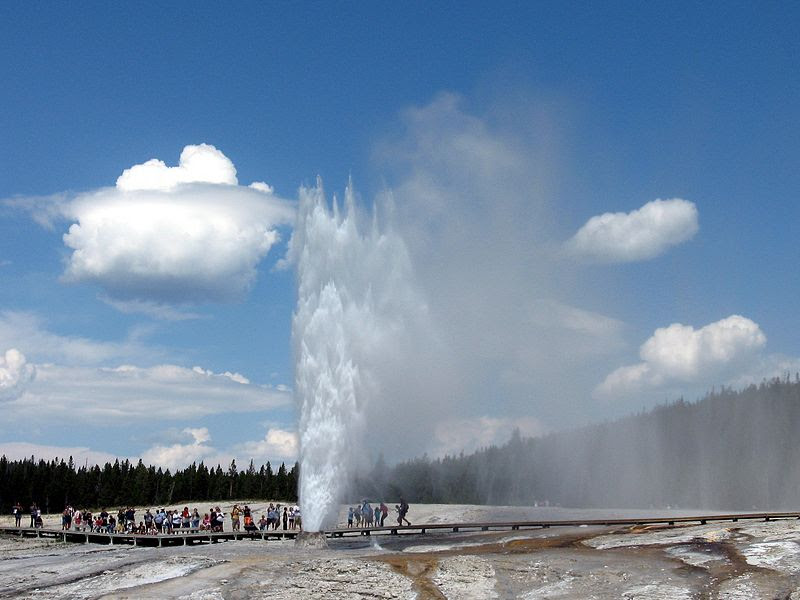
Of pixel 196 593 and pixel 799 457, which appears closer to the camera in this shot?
pixel 196 593

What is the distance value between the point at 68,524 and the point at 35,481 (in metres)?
78.4

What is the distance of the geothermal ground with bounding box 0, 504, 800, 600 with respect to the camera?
22.6 metres

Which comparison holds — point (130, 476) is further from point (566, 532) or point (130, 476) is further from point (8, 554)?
point (566, 532)

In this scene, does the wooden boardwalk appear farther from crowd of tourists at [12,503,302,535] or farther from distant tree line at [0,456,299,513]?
distant tree line at [0,456,299,513]

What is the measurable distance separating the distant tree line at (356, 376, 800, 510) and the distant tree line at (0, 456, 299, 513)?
67.9 ft

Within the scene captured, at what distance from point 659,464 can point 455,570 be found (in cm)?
8548

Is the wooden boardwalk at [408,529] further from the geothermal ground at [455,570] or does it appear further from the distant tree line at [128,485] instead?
the distant tree line at [128,485]

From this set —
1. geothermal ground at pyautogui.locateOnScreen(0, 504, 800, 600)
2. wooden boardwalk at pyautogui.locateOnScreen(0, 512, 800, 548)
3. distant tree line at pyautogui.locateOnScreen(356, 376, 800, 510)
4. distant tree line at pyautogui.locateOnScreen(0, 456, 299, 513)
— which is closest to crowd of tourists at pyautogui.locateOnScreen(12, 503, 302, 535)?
wooden boardwalk at pyautogui.locateOnScreen(0, 512, 800, 548)

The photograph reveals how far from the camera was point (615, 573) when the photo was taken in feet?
78.8

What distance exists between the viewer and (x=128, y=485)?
400 feet

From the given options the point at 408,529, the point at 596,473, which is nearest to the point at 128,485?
the point at 596,473

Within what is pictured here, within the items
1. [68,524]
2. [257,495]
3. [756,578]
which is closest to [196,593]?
[756,578]

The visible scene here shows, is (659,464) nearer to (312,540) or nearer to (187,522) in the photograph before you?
(187,522)

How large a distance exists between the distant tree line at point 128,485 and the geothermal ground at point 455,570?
85.9 metres
